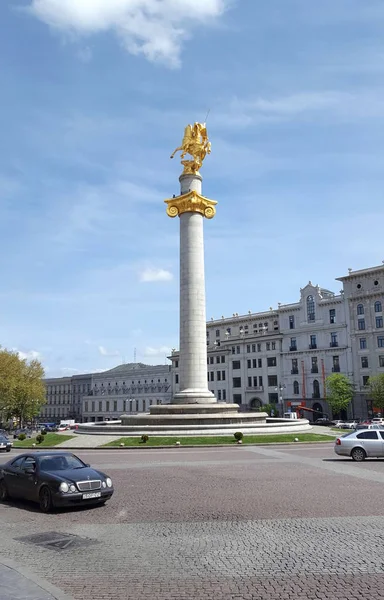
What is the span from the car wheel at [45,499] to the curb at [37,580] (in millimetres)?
4762

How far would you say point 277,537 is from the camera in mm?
10711

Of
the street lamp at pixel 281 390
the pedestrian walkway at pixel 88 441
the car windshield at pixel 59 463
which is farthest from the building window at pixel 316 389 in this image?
the car windshield at pixel 59 463

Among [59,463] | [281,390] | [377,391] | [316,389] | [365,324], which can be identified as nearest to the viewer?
Answer: [59,463]

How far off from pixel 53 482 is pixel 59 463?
1258mm

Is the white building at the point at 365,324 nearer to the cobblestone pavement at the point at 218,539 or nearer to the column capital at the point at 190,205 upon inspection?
the column capital at the point at 190,205

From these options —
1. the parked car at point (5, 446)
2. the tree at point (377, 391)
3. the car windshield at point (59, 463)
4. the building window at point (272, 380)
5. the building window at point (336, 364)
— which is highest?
the building window at point (336, 364)

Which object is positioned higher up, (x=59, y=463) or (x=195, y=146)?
(x=195, y=146)

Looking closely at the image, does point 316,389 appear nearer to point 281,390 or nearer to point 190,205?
point 281,390

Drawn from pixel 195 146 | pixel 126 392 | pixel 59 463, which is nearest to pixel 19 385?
pixel 126 392

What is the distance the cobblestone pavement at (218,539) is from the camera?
7.99m

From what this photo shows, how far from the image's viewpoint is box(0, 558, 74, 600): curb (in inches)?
297

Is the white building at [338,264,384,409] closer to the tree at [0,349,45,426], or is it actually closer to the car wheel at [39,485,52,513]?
the tree at [0,349,45,426]

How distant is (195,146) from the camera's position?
49.9 metres

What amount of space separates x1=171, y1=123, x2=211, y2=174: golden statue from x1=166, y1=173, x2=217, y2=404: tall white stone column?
6.91 feet
